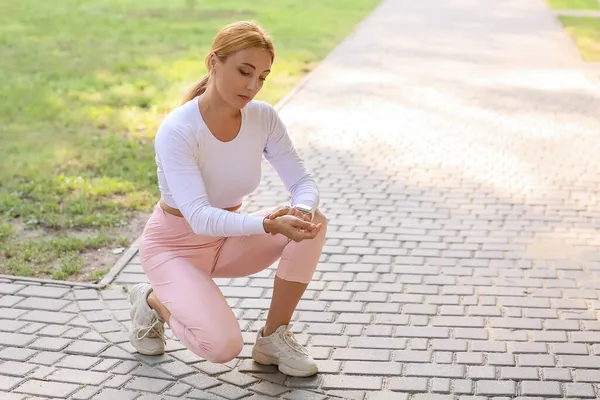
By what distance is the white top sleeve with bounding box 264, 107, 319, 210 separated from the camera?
4375 millimetres

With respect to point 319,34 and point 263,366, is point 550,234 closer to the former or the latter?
point 263,366

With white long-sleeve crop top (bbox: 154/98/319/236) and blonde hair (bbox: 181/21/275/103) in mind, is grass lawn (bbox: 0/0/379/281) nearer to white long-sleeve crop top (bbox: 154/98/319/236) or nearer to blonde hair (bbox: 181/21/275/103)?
white long-sleeve crop top (bbox: 154/98/319/236)

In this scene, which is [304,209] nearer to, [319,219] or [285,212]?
[319,219]

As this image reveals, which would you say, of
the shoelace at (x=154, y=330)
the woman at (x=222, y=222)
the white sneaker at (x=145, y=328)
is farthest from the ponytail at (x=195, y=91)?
the shoelace at (x=154, y=330)

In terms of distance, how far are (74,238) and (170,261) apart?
2214 mm

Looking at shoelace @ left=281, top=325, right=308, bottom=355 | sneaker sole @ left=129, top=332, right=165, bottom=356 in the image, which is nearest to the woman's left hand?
shoelace @ left=281, top=325, right=308, bottom=355

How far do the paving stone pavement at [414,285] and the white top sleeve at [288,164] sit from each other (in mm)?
838

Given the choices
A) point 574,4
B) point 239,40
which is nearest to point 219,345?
point 239,40

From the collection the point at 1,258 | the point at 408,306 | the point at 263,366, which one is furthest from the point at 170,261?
the point at 1,258

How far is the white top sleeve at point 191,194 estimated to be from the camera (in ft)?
13.0

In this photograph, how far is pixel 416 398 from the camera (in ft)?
13.8

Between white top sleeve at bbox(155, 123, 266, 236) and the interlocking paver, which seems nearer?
white top sleeve at bbox(155, 123, 266, 236)

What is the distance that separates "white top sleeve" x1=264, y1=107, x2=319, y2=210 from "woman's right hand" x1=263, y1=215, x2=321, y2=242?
40 cm

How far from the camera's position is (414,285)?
5625 mm
